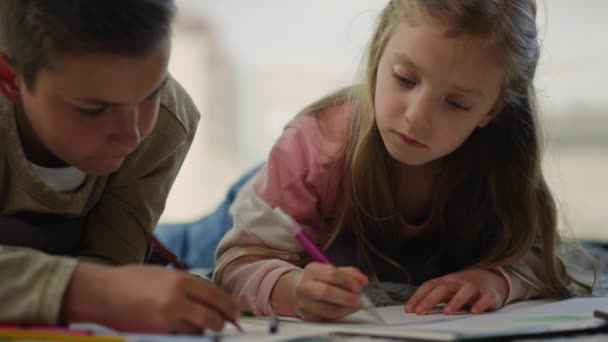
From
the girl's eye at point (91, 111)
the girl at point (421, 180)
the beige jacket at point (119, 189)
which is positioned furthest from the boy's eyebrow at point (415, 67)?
Answer: the girl's eye at point (91, 111)

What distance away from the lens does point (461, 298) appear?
2.98 ft

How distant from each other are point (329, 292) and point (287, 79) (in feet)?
4.90

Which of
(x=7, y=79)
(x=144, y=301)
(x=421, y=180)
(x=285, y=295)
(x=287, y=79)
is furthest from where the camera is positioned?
(x=287, y=79)

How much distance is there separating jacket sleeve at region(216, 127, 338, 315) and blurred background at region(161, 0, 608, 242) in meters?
1.09

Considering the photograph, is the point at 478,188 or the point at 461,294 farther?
the point at 478,188

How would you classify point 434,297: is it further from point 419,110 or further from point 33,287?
point 33,287

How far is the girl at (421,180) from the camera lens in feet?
2.93

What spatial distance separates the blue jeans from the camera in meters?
1.48

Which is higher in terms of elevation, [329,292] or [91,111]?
[91,111]

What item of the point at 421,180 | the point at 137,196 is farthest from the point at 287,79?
the point at 137,196

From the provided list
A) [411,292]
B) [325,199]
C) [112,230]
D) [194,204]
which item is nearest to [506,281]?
[411,292]

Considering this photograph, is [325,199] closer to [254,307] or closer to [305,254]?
[305,254]

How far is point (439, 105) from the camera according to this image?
89 cm

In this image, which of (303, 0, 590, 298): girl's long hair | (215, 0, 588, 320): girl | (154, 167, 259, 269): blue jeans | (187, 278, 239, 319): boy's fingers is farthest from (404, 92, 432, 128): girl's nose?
(154, 167, 259, 269): blue jeans
